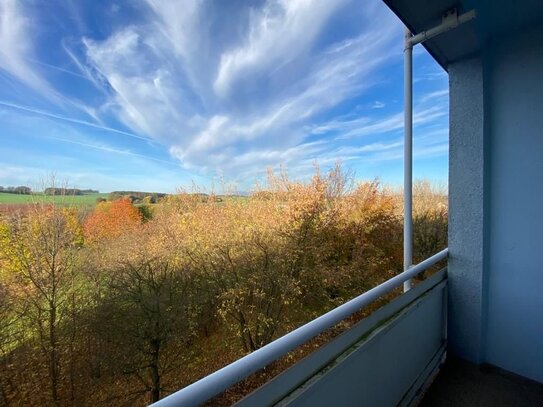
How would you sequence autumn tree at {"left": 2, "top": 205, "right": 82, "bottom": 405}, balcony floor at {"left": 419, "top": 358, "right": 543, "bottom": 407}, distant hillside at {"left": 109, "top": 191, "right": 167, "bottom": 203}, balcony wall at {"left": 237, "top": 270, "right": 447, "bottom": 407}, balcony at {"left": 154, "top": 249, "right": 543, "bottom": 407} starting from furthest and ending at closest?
distant hillside at {"left": 109, "top": 191, "right": 167, "bottom": 203}, autumn tree at {"left": 2, "top": 205, "right": 82, "bottom": 405}, balcony floor at {"left": 419, "top": 358, "right": 543, "bottom": 407}, balcony wall at {"left": 237, "top": 270, "right": 447, "bottom": 407}, balcony at {"left": 154, "top": 249, "right": 543, "bottom": 407}

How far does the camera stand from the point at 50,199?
17.2 ft

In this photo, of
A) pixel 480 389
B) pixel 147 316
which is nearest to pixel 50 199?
pixel 147 316

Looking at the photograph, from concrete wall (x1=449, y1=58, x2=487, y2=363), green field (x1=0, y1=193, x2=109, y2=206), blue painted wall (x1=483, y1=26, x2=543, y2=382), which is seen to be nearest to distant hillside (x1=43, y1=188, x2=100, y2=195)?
green field (x1=0, y1=193, x2=109, y2=206)

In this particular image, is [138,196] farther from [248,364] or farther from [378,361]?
[248,364]

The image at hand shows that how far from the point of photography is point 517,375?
148 cm

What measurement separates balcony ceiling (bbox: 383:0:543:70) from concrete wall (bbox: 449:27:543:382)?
8 cm

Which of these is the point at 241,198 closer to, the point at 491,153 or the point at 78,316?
the point at 78,316

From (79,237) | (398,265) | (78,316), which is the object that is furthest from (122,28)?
(398,265)

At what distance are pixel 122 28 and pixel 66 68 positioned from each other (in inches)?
90.3

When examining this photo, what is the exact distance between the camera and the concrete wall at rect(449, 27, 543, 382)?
1400 millimetres

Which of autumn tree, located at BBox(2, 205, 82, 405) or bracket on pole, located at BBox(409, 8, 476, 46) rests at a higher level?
bracket on pole, located at BBox(409, 8, 476, 46)

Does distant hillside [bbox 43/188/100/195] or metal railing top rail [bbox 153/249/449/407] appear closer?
metal railing top rail [bbox 153/249/449/407]

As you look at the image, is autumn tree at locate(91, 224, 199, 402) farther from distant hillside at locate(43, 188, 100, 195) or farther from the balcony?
the balcony

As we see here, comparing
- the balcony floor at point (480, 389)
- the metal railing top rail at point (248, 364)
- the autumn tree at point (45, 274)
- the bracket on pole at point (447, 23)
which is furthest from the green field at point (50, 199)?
the balcony floor at point (480, 389)
